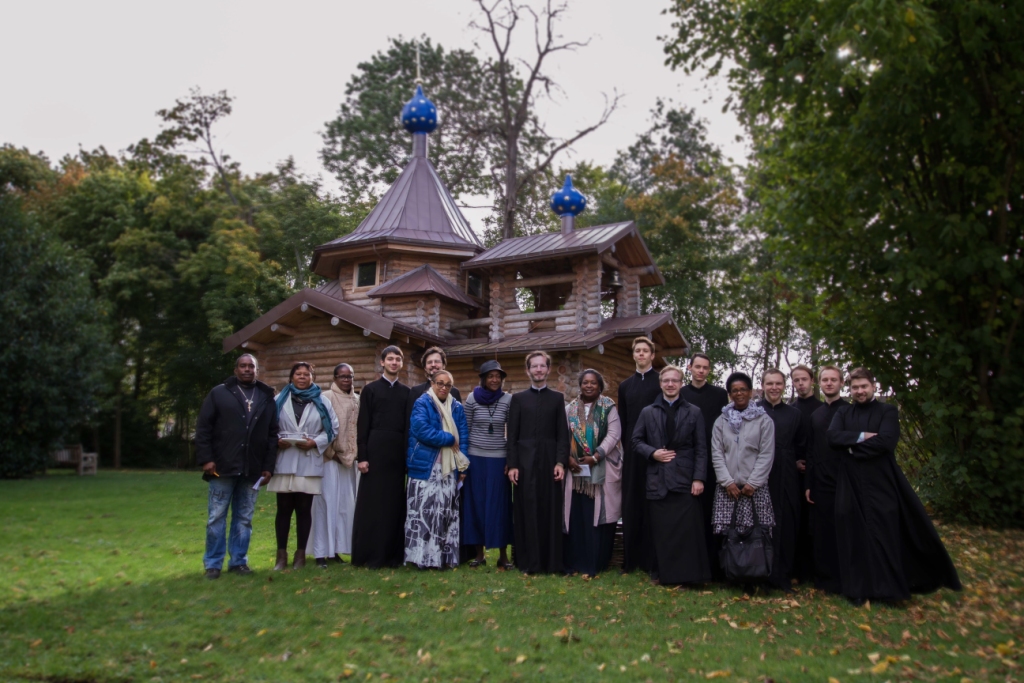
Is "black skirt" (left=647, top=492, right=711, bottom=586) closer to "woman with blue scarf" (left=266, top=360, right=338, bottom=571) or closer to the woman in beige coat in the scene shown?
the woman in beige coat

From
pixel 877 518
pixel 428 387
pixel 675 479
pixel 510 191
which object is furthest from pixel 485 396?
pixel 510 191

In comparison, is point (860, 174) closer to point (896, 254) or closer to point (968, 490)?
point (896, 254)

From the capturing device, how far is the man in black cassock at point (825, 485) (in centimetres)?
733

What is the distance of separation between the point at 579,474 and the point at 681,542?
128cm

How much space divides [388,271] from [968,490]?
43.7 ft

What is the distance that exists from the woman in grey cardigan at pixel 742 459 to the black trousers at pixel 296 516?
3876 mm

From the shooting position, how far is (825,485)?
291 inches

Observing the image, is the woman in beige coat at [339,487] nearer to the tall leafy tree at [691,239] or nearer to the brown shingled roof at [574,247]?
the brown shingled roof at [574,247]

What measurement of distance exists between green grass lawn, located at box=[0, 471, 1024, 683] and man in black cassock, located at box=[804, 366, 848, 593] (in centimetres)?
39

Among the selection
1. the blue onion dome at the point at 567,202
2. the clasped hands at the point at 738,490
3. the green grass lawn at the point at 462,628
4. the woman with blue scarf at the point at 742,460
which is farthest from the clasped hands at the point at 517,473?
the blue onion dome at the point at 567,202

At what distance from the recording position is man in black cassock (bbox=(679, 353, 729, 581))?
7633 millimetres

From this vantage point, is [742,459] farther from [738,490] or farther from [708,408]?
[708,408]

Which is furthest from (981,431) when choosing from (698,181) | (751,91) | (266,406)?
(698,181)

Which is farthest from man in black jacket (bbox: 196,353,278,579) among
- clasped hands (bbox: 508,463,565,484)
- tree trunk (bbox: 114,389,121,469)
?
tree trunk (bbox: 114,389,121,469)
